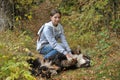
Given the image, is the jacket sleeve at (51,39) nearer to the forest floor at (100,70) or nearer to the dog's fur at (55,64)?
the dog's fur at (55,64)

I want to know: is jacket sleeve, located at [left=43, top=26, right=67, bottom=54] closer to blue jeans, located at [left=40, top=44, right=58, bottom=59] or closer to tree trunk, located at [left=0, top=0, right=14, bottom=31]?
blue jeans, located at [left=40, top=44, right=58, bottom=59]

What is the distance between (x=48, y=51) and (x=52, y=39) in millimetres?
365

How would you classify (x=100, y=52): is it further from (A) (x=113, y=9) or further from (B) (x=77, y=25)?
(B) (x=77, y=25)

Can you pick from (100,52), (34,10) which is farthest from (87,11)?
(34,10)

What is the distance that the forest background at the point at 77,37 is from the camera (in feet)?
17.7

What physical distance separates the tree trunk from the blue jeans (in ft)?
15.2

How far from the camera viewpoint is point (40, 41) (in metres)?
7.53

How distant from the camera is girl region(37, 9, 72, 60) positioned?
7160 millimetres

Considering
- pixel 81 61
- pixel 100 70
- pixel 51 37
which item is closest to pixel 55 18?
pixel 51 37

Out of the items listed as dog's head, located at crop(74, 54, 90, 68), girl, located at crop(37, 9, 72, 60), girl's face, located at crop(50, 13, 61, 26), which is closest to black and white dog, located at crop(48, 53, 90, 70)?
dog's head, located at crop(74, 54, 90, 68)

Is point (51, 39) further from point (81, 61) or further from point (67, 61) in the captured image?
point (81, 61)

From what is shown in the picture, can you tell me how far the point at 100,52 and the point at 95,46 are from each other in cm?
79

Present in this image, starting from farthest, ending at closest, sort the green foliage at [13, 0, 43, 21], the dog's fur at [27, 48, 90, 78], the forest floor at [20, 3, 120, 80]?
the green foliage at [13, 0, 43, 21] < the dog's fur at [27, 48, 90, 78] < the forest floor at [20, 3, 120, 80]

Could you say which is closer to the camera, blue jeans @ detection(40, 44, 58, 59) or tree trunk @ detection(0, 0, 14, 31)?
blue jeans @ detection(40, 44, 58, 59)
